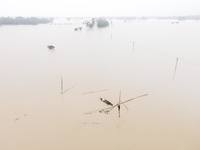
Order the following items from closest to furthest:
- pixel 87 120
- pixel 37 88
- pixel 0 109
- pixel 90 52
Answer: pixel 87 120, pixel 0 109, pixel 37 88, pixel 90 52

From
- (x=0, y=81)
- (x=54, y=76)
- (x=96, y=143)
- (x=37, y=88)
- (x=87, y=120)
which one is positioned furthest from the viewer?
(x=54, y=76)

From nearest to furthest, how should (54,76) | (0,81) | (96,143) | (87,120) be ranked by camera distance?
(96,143)
(87,120)
(0,81)
(54,76)

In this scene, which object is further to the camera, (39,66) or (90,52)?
(90,52)

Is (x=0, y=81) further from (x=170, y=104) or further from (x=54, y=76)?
(x=170, y=104)

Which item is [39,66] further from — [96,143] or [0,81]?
[96,143]

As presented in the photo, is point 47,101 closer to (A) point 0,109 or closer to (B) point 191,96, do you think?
(A) point 0,109

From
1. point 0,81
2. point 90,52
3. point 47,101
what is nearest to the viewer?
point 47,101

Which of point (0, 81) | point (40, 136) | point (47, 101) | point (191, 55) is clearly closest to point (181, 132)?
point (40, 136)

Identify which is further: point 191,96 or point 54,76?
point 54,76

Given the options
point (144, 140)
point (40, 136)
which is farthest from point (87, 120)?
point (144, 140)
